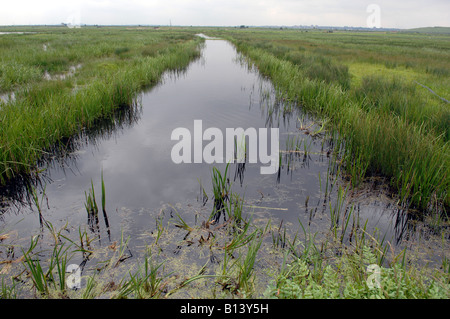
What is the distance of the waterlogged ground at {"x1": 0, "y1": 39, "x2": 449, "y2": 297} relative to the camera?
2871 millimetres

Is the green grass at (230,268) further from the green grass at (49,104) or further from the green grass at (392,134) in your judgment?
the green grass at (49,104)

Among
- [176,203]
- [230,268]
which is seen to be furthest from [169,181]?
[230,268]

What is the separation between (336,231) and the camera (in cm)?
315

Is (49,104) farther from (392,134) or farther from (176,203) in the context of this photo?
(392,134)

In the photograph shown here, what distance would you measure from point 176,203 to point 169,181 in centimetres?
68

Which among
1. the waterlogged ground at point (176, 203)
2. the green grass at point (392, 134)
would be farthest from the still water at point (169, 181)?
the green grass at point (392, 134)

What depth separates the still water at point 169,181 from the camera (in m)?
3.38

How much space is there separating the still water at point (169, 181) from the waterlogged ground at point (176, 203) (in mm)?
15

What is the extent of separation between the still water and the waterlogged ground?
0.02 metres

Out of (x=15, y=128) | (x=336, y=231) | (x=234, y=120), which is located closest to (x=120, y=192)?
(x=15, y=128)

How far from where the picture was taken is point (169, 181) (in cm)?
436

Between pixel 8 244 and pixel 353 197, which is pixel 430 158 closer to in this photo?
pixel 353 197
